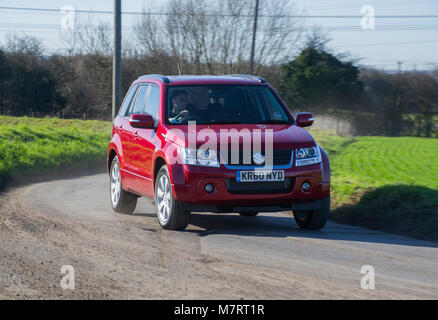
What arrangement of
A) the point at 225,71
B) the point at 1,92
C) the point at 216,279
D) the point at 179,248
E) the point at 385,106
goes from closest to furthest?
1. the point at 216,279
2. the point at 179,248
3. the point at 225,71
4. the point at 385,106
5. the point at 1,92

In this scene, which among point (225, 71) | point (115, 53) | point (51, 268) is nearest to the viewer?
point (51, 268)

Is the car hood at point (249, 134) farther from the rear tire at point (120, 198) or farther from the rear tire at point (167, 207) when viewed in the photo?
the rear tire at point (120, 198)

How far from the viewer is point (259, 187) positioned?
7.69m

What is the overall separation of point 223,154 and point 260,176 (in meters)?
0.50

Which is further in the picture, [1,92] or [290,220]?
[1,92]

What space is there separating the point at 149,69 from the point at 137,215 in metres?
31.6

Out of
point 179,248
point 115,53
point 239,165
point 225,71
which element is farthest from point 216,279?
point 225,71

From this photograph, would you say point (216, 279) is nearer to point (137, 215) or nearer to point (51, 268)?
point (51, 268)

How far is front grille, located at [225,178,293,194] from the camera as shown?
25.0ft

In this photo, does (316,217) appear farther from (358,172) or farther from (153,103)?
(358,172)

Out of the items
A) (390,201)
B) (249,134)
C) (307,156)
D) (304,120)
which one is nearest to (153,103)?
(249,134)

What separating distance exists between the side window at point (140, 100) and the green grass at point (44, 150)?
465 cm

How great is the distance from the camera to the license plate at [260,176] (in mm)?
7605

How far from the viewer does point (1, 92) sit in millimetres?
43469
